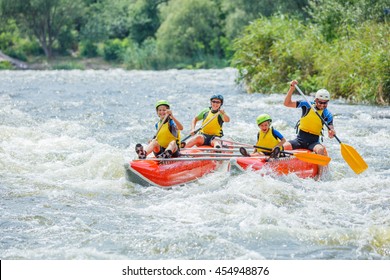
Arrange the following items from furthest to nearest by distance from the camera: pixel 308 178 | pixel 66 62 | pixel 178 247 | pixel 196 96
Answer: pixel 66 62
pixel 196 96
pixel 308 178
pixel 178 247

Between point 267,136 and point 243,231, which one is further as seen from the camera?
point 267,136

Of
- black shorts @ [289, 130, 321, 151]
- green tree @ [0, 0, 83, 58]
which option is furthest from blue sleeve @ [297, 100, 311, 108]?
green tree @ [0, 0, 83, 58]

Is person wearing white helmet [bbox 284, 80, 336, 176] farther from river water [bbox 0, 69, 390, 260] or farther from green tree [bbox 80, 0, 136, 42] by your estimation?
green tree [bbox 80, 0, 136, 42]

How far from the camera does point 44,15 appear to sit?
5222 cm

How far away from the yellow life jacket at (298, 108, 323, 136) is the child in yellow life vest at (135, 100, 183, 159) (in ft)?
6.25

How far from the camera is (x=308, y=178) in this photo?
9852 mm

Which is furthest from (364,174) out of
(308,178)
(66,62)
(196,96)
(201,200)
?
(66,62)

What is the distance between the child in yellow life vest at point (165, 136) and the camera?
991 cm

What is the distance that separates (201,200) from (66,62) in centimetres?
4295

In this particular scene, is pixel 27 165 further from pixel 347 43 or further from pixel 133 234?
pixel 347 43

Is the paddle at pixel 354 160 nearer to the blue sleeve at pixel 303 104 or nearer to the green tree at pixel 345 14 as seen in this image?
the blue sleeve at pixel 303 104

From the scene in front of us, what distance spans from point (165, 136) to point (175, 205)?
1972mm

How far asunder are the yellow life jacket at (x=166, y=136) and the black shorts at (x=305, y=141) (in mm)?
1843

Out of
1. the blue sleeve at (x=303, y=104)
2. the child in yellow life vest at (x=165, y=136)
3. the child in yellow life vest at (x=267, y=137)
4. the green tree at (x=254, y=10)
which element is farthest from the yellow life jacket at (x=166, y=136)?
the green tree at (x=254, y=10)
